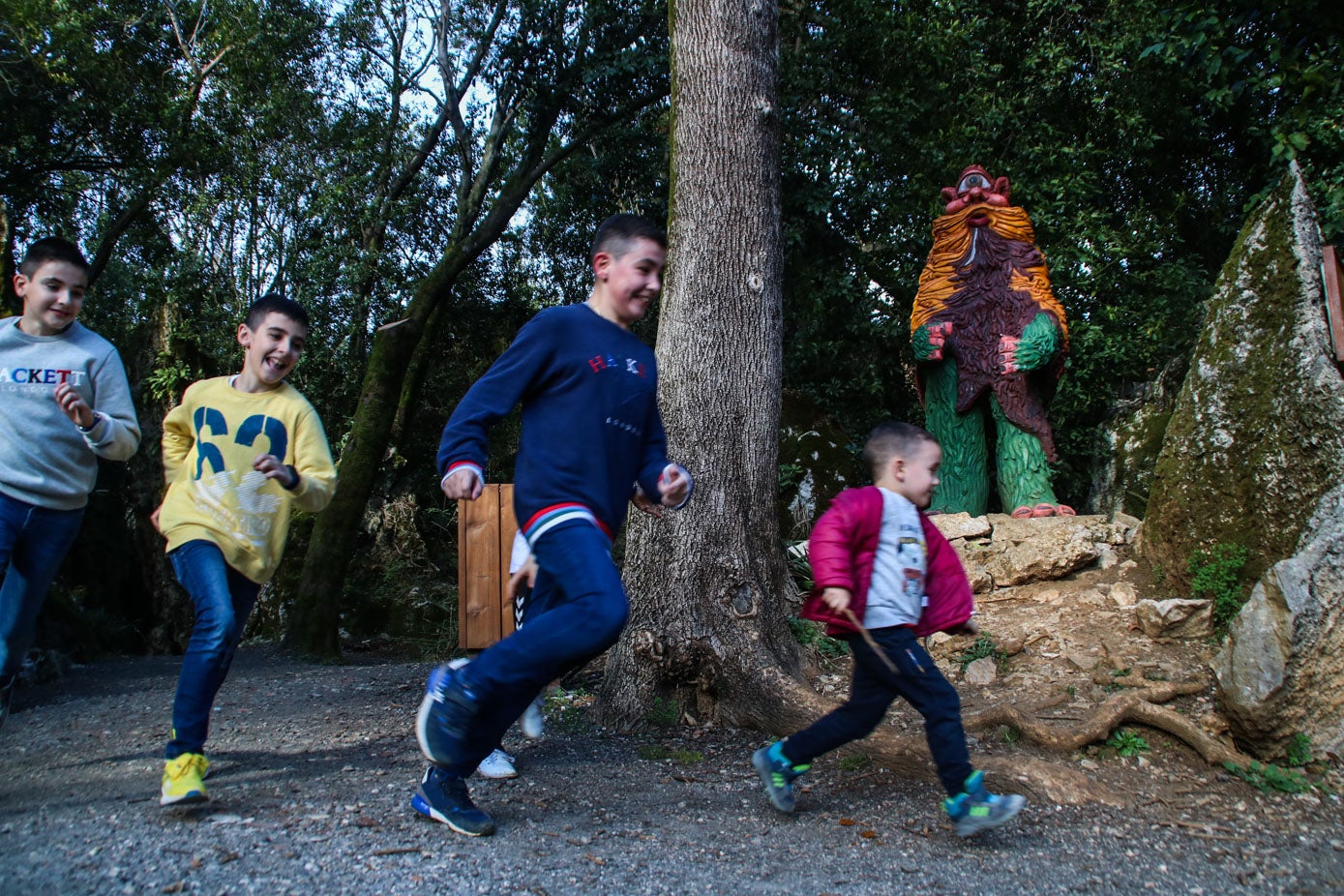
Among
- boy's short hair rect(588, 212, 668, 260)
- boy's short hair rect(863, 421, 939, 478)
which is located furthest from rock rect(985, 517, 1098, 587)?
boy's short hair rect(588, 212, 668, 260)

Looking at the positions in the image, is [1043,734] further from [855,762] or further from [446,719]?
[446,719]

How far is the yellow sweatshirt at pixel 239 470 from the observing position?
2.93 metres

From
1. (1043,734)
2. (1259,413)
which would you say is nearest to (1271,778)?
(1043,734)

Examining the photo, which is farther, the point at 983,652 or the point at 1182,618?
the point at 983,652

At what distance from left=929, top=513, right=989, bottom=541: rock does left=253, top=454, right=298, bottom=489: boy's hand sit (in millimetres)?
4330

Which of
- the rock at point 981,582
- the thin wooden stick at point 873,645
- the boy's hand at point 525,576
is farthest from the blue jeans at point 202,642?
the rock at point 981,582

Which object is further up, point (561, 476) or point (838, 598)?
point (561, 476)

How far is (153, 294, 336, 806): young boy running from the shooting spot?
281 centimetres

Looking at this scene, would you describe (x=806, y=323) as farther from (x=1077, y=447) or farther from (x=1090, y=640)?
(x=1090, y=640)

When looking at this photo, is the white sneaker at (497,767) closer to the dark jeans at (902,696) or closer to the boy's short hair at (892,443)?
Answer: the dark jeans at (902,696)

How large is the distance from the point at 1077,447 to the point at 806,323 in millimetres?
3004

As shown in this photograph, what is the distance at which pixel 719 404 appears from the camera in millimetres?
4344

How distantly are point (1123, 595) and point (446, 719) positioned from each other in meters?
4.11

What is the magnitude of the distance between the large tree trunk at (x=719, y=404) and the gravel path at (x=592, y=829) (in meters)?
0.29
